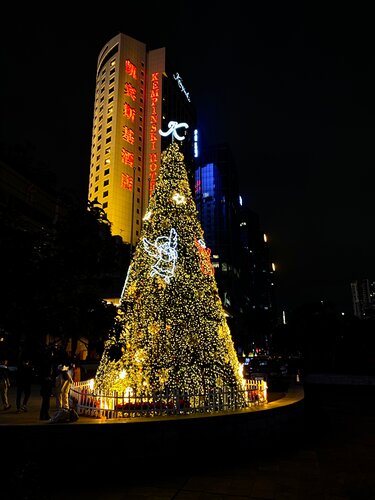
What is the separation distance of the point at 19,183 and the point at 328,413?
3050cm

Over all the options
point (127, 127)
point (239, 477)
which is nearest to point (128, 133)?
point (127, 127)

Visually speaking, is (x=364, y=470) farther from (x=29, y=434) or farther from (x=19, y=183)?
(x=19, y=183)

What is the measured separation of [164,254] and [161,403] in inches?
174

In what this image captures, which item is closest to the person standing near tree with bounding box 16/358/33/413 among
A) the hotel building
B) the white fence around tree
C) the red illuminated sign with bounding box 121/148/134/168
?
the white fence around tree

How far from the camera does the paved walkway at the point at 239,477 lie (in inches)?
241

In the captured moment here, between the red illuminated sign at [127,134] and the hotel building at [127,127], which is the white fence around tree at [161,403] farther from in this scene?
the red illuminated sign at [127,134]

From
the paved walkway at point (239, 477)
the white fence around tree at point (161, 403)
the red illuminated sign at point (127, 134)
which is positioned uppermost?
the red illuminated sign at point (127, 134)

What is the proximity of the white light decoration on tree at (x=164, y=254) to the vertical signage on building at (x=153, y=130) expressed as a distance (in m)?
46.6

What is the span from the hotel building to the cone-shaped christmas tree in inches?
1897

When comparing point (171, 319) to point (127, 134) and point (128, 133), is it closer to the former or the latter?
point (127, 134)

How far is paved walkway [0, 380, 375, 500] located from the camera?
611 centimetres

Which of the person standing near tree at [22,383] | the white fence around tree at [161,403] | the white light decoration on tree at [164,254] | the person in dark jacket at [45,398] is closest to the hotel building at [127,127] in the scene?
the white light decoration on tree at [164,254]

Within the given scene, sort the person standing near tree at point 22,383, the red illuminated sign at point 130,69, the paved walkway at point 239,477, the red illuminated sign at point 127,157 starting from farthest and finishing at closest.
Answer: the red illuminated sign at point 130,69 < the red illuminated sign at point 127,157 < the person standing near tree at point 22,383 < the paved walkway at point 239,477

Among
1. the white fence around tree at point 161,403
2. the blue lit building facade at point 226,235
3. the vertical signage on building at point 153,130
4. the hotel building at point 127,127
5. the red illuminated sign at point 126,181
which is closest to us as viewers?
the white fence around tree at point 161,403
